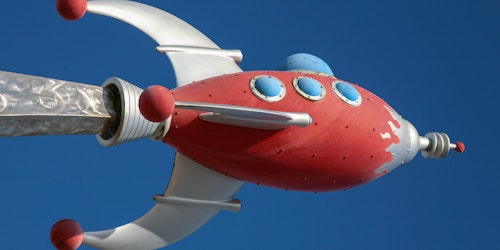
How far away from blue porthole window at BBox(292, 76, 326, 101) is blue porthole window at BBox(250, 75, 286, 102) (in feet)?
0.53

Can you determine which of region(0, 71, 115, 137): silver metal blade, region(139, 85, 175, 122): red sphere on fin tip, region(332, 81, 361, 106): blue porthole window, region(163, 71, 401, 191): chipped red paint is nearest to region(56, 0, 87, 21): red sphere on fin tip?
region(0, 71, 115, 137): silver metal blade

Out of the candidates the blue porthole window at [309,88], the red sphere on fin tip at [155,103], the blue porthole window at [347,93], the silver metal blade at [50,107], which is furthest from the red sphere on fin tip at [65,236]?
the blue porthole window at [347,93]

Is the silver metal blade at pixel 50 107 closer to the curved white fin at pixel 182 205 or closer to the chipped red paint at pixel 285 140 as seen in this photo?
the chipped red paint at pixel 285 140

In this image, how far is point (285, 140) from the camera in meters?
8.13

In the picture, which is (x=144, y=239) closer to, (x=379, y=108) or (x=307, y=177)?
(x=307, y=177)

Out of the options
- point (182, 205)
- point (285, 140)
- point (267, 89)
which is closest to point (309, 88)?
point (267, 89)

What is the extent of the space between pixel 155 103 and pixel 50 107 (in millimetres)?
944

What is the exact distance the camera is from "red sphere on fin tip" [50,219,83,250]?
782 cm

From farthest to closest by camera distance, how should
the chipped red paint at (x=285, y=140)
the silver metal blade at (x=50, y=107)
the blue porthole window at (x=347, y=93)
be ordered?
1. the blue porthole window at (x=347, y=93)
2. the chipped red paint at (x=285, y=140)
3. the silver metal blade at (x=50, y=107)

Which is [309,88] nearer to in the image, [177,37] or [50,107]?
[177,37]

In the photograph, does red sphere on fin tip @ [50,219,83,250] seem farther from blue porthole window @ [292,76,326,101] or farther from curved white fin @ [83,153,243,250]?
blue porthole window @ [292,76,326,101]

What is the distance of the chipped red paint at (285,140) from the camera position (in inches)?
319

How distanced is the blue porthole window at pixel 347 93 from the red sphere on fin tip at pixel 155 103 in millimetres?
2110

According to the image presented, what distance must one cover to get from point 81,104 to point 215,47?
7.80 ft
